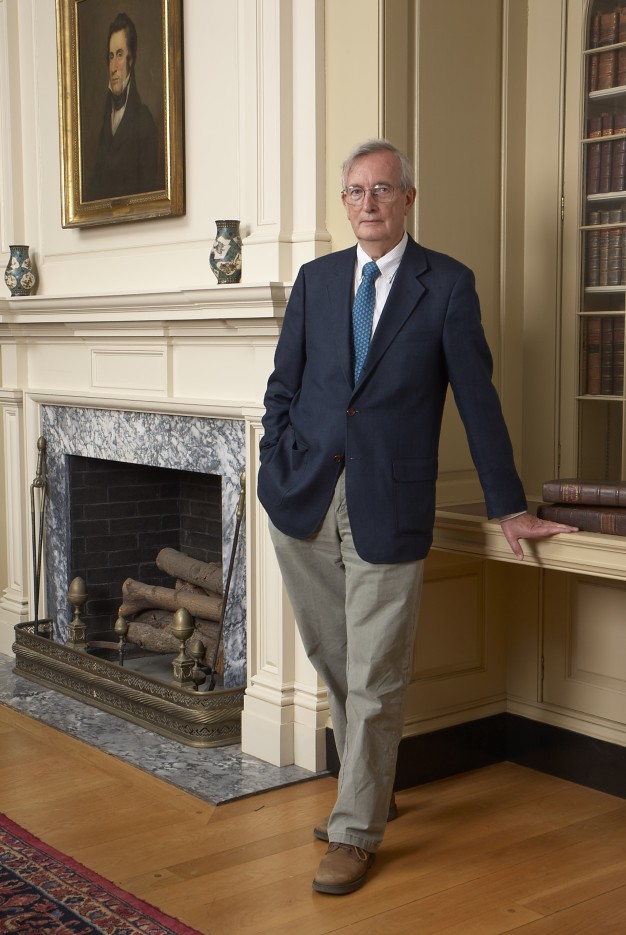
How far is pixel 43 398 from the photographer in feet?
16.4

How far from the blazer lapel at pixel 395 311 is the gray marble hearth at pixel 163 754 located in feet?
4.51

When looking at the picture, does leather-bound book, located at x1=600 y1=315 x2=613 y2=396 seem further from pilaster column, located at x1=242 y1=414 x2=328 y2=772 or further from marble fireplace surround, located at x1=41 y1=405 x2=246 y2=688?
marble fireplace surround, located at x1=41 y1=405 x2=246 y2=688

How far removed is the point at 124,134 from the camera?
14.3 ft

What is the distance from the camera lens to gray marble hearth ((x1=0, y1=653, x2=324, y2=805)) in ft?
11.6

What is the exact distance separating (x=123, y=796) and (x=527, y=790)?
3.90 feet

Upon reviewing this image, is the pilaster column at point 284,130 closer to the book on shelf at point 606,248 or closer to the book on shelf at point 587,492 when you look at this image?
the book on shelf at point 606,248

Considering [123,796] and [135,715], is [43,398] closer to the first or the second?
[135,715]

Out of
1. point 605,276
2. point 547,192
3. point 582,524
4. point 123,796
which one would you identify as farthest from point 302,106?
point 123,796

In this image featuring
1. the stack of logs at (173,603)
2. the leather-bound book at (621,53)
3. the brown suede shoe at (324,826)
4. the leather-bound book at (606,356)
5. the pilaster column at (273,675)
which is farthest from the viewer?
the stack of logs at (173,603)

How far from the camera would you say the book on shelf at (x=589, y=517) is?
2.81 meters

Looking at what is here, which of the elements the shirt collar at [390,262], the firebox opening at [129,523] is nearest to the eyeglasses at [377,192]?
the shirt collar at [390,262]

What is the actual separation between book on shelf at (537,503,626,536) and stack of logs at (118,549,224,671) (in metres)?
1.77

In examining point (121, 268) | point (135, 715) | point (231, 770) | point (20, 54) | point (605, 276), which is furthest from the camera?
point (20, 54)

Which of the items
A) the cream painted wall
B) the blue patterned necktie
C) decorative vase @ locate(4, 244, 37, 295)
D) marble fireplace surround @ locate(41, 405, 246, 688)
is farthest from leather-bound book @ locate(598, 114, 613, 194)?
decorative vase @ locate(4, 244, 37, 295)
